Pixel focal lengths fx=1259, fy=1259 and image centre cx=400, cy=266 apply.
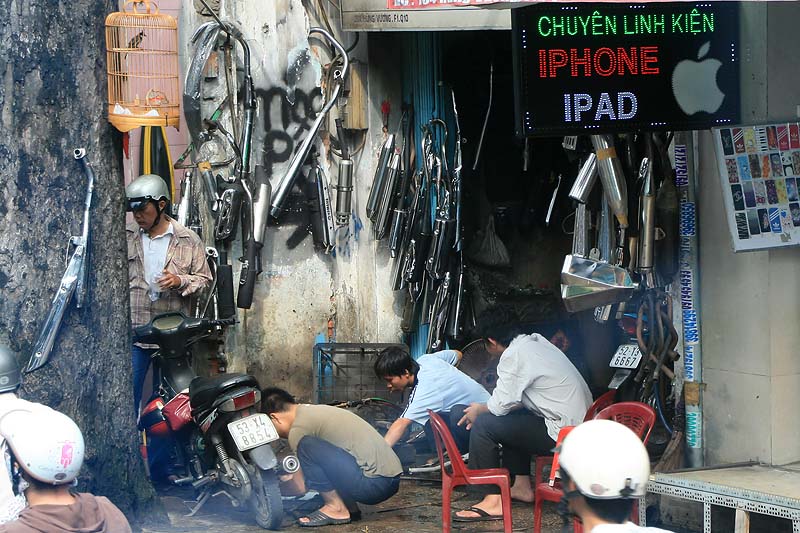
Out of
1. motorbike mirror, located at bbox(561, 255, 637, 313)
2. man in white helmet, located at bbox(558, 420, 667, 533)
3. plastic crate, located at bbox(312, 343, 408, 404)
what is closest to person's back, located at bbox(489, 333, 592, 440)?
motorbike mirror, located at bbox(561, 255, 637, 313)

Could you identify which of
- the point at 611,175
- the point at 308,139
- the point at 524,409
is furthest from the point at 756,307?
the point at 308,139

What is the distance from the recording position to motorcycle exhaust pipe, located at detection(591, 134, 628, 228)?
21.6 ft

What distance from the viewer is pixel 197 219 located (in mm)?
9023

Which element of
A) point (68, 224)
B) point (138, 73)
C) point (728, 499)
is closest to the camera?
point (728, 499)

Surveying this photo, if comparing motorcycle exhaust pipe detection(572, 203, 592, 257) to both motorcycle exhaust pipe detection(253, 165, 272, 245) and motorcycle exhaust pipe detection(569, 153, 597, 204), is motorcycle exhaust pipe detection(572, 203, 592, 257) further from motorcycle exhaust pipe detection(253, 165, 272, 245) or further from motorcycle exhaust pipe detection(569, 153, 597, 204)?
motorcycle exhaust pipe detection(253, 165, 272, 245)

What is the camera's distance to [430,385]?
750 centimetres

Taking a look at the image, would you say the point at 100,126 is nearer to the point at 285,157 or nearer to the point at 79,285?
the point at 79,285

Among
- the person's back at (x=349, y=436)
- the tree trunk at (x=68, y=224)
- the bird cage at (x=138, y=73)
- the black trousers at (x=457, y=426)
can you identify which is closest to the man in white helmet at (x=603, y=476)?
the tree trunk at (x=68, y=224)

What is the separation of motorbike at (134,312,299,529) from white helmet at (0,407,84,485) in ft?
8.95

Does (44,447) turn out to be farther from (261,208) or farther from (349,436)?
(261,208)

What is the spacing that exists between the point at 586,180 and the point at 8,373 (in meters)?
3.29

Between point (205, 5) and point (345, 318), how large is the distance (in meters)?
2.46

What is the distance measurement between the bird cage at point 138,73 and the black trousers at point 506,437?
2378 millimetres

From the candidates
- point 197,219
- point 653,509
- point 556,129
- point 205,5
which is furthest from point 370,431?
point 205,5
